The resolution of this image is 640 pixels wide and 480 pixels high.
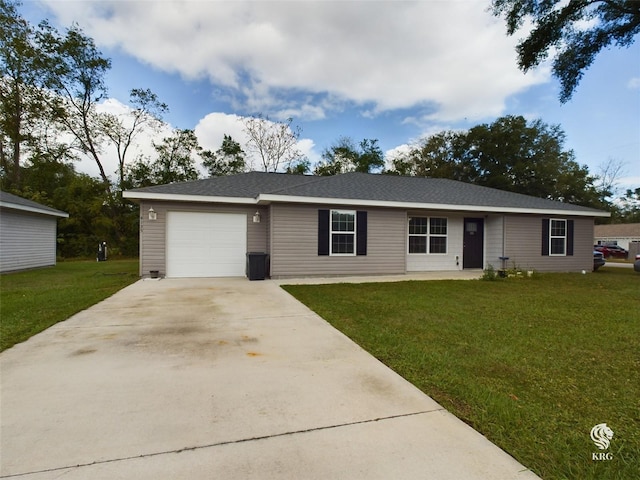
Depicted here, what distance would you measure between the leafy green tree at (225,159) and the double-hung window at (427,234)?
1806cm

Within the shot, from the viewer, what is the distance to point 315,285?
823 centimetres

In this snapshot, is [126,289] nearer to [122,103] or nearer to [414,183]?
[414,183]

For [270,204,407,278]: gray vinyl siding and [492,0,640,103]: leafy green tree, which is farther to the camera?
[492,0,640,103]: leafy green tree

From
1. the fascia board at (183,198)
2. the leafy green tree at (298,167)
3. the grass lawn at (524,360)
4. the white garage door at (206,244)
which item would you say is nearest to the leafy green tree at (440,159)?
the leafy green tree at (298,167)

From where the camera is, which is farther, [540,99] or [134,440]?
[540,99]

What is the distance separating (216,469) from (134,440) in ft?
2.11

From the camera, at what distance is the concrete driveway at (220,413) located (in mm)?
Answer: 1737

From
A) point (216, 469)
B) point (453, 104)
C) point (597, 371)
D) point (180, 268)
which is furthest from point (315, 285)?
point (453, 104)

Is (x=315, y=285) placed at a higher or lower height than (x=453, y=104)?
lower

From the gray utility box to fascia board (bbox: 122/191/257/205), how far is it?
1789 millimetres

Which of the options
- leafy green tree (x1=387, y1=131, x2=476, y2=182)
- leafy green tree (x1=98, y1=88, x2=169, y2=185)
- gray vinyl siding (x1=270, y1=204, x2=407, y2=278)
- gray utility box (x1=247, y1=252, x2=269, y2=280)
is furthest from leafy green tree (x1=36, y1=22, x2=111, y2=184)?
leafy green tree (x1=387, y1=131, x2=476, y2=182)

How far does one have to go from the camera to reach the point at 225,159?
85.1 ft

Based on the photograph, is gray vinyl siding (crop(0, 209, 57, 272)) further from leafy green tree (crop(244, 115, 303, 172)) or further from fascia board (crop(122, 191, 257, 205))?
leafy green tree (crop(244, 115, 303, 172))

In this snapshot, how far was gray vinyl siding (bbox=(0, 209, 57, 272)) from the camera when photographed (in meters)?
10.6
